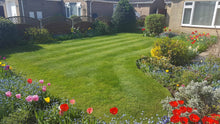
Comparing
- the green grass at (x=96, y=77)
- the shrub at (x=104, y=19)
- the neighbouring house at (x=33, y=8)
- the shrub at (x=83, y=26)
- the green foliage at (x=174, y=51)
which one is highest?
the neighbouring house at (x=33, y=8)

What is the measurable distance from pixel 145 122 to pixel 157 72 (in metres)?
2.62


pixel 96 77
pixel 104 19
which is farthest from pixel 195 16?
pixel 96 77

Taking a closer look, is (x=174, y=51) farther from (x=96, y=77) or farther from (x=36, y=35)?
(x=36, y=35)

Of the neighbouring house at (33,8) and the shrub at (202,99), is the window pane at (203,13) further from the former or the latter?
the neighbouring house at (33,8)

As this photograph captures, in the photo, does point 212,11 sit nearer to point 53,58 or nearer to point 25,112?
point 53,58

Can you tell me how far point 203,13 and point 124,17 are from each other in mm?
7177

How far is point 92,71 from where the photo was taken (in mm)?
6684

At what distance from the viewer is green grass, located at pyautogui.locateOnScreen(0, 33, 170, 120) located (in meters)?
4.48

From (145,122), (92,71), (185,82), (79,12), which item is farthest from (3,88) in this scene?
(79,12)

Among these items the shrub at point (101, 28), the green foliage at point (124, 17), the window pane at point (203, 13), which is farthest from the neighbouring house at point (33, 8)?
the window pane at point (203, 13)

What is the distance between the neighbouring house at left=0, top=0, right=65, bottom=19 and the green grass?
16221mm

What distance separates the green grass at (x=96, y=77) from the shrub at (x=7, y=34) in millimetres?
876

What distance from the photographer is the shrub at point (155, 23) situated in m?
14.8

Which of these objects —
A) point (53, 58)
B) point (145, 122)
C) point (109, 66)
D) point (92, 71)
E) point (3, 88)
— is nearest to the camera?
point (145, 122)
